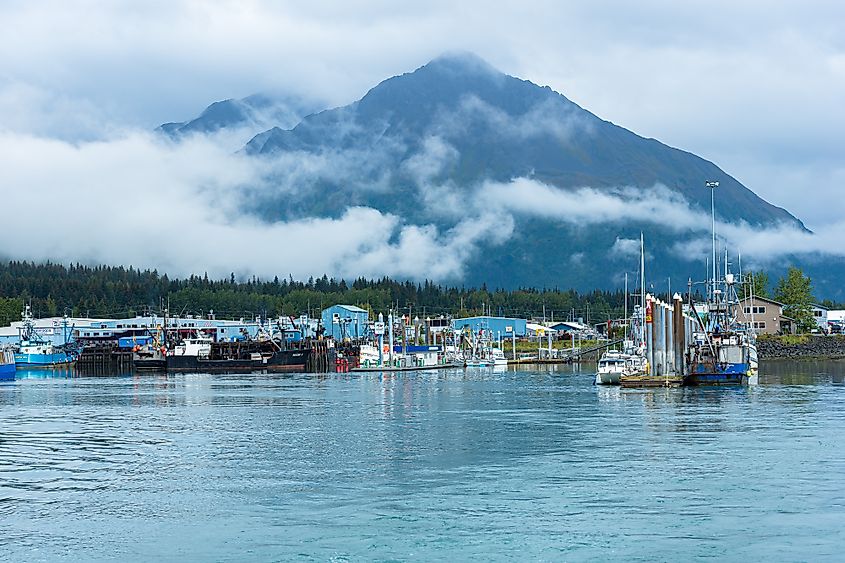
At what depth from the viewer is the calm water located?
30156mm

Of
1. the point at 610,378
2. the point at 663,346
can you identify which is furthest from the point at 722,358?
the point at 610,378

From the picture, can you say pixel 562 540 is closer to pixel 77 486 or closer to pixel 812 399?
pixel 77 486

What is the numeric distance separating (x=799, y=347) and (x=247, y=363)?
3560 inches

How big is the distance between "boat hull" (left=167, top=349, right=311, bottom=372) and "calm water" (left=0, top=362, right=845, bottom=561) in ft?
345

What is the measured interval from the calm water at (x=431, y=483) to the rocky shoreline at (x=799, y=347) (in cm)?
10925

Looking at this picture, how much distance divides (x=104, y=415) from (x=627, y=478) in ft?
143

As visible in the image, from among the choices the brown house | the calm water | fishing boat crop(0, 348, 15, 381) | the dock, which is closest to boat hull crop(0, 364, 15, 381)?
fishing boat crop(0, 348, 15, 381)

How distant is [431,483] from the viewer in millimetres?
39656

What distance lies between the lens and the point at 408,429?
60.3 metres

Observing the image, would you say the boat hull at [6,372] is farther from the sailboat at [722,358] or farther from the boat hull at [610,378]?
the sailboat at [722,358]

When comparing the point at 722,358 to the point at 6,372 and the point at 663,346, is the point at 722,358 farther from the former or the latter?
the point at 6,372

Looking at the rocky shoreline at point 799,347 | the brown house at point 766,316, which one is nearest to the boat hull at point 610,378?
the rocky shoreline at point 799,347

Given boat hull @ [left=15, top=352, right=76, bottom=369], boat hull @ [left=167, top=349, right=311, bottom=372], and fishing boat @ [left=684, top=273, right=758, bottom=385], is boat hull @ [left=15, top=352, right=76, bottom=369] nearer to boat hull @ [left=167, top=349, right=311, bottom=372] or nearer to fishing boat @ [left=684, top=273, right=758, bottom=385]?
boat hull @ [left=167, top=349, right=311, bottom=372]

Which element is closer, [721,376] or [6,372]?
[721,376]
